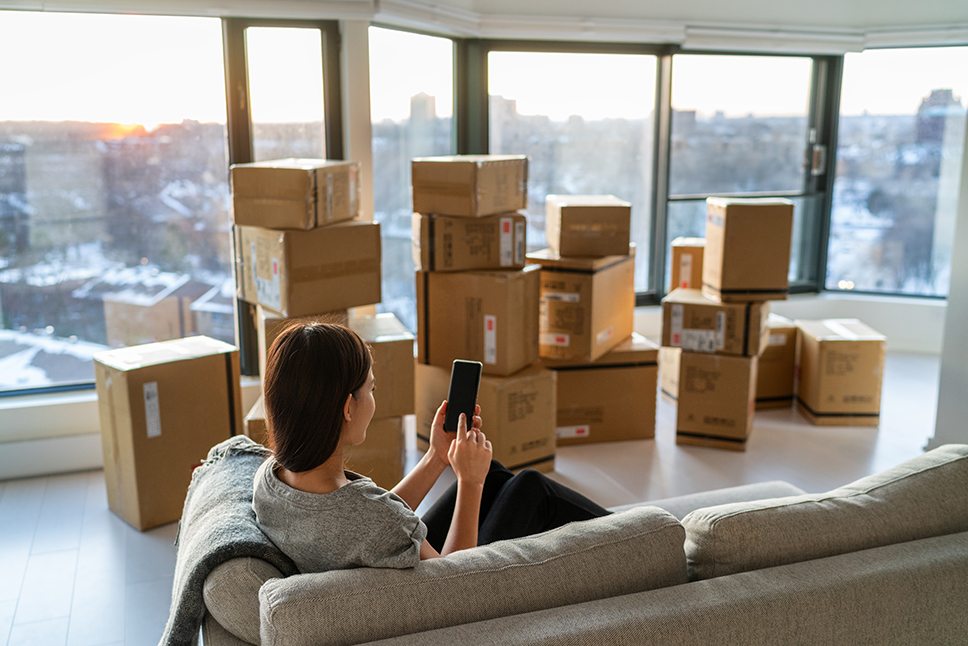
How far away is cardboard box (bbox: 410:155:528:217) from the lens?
3041 mm

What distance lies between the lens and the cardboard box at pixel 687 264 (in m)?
4.09

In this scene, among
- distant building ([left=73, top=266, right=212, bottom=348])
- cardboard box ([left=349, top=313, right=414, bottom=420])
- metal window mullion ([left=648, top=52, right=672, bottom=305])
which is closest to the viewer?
cardboard box ([left=349, top=313, right=414, bottom=420])

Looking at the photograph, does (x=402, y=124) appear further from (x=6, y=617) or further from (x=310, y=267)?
(x=6, y=617)

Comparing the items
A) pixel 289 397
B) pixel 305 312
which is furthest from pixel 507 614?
pixel 305 312

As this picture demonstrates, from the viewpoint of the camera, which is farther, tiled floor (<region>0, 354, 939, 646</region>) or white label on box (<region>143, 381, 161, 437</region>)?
white label on box (<region>143, 381, 161, 437</region>)

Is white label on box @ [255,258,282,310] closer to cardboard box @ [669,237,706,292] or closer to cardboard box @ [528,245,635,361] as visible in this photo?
cardboard box @ [528,245,635,361]

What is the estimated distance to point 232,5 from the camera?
3162 millimetres

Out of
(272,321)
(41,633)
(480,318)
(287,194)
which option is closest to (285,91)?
(287,194)

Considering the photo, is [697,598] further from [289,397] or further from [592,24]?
[592,24]

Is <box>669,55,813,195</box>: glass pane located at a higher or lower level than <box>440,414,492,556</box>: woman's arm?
higher

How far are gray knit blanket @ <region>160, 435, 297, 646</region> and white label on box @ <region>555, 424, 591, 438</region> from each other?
2184mm

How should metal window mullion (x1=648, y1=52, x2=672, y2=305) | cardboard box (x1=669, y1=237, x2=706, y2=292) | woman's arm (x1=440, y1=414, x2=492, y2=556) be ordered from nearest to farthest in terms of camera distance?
woman's arm (x1=440, y1=414, x2=492, y2=556) < cardboard box (x1=669, y1=237, x2=706, y2=292) < metal window mullion (x1=648, y1=52, x2=672, y2=305)

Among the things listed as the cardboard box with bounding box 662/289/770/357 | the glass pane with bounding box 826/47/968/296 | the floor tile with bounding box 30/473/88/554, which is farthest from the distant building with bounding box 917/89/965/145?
the floor tile with bounding box 30/473/88/554

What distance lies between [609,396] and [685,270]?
932mm
